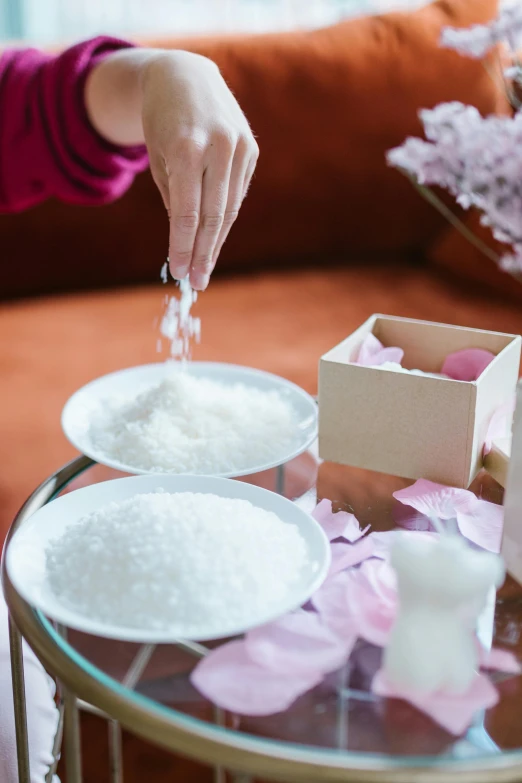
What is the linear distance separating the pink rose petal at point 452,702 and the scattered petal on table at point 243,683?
0.04 meters

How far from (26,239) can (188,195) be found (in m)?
0.83

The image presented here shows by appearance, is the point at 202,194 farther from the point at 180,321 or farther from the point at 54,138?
the point at 54,138

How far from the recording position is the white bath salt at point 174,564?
47 cm

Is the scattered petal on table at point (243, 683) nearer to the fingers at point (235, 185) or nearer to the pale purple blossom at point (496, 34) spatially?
the fingers at point (235, 185)

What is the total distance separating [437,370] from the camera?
2.39 feet

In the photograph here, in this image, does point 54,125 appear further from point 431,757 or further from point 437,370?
point 431,757

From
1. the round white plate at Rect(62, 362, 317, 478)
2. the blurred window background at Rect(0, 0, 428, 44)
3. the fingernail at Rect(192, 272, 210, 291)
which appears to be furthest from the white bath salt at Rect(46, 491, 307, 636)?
the blurred window background at Rect(0, 0, 428, 44)

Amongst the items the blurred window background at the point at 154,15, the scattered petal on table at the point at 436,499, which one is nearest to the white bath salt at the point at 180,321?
the scattered petal on table at the point at 436,499

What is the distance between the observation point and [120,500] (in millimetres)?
599

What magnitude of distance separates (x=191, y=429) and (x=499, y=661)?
0.30 metres

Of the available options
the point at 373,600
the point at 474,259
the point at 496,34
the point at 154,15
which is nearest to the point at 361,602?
the point at 373,600

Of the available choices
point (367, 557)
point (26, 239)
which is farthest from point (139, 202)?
point (367, 557)

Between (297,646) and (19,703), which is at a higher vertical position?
(297,646)

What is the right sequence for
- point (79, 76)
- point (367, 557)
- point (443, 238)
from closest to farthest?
1. point (367, 557)
2. point (79, 76)
3. point (443, 238)
